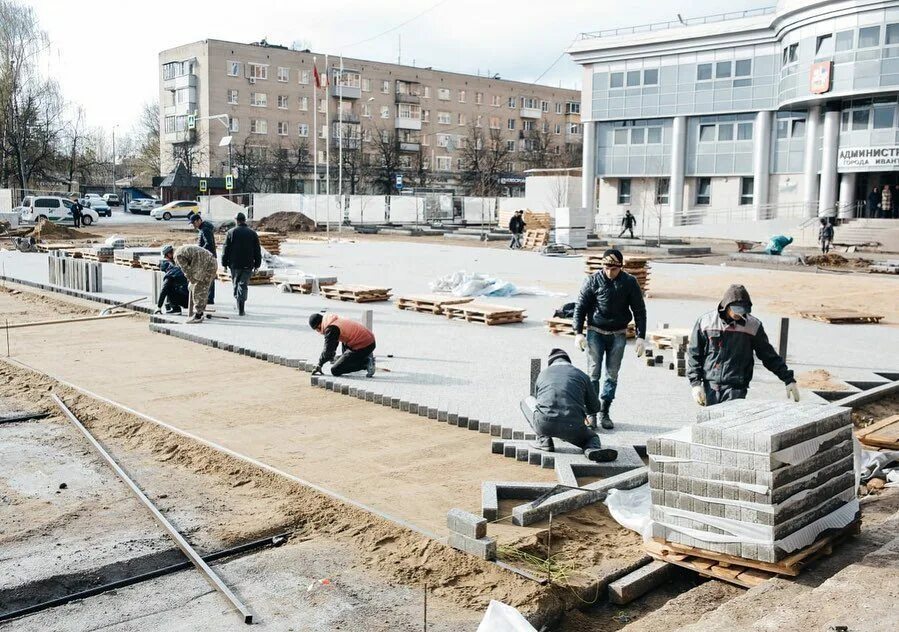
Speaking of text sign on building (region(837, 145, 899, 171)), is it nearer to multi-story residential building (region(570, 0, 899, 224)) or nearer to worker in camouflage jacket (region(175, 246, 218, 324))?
multi-story residential building (region(570, 0, 899, 224))

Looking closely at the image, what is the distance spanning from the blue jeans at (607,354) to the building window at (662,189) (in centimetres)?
4890

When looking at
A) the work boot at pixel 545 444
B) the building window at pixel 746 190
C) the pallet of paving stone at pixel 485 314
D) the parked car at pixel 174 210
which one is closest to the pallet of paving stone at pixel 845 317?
the pallet of paving stone at pixel 485 314

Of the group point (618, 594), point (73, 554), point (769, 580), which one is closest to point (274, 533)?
point (73, 554)

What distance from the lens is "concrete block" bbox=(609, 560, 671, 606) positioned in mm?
5988

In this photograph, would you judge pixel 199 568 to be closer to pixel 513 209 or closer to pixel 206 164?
pixel 513 209

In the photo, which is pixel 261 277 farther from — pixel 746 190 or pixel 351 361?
pixel 746 190

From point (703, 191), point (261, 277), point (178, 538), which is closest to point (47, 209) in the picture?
point (261, 277)

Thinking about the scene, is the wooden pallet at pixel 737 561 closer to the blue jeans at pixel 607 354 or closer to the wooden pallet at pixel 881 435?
the wooden pallet at pixel 881 435

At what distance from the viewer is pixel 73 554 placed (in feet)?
21.6

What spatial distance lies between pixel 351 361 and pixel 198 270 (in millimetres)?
5884

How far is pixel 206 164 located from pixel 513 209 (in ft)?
96.5

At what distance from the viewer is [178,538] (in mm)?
6742

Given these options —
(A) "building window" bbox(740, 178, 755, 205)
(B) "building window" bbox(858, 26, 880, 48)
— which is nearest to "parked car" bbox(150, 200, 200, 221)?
(A) "building window" bbox(740, 178, 755, 205)

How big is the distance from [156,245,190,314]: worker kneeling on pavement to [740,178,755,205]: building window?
41860 millimetres
